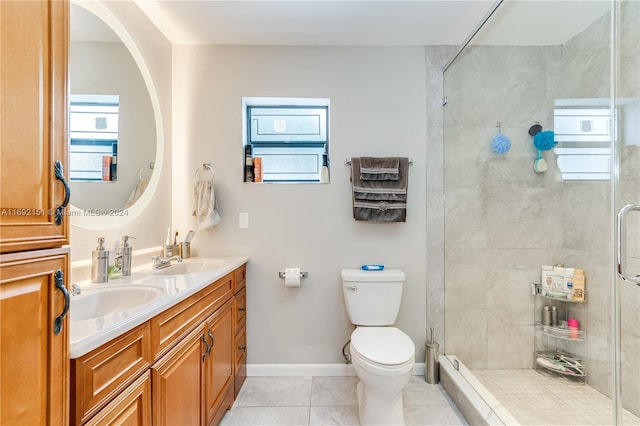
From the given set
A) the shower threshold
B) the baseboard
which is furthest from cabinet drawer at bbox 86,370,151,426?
the shower threshold

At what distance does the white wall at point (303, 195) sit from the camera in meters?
2.04

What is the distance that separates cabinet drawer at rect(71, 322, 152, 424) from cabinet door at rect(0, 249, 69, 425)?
0.06m

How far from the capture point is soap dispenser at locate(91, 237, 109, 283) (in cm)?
123

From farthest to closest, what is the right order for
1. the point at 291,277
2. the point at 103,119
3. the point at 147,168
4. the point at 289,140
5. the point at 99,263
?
1. the point at 289,140
2. the point at 291,277
3. the point at 147,168
4. the point at 103,119
5. the point at 99,263

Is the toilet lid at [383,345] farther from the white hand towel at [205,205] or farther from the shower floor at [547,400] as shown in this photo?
the white hand towel at [205,205]

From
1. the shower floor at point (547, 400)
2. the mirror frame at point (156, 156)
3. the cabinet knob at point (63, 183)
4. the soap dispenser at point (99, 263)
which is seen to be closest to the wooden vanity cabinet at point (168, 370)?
the cabinet knob at point (63, 183)

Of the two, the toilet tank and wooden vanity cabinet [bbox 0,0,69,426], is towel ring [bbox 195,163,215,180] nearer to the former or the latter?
the toilet tank

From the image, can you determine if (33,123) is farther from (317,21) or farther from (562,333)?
(562,333)

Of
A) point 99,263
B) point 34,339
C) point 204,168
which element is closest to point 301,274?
point 204,168

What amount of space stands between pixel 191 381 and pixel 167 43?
214 cm

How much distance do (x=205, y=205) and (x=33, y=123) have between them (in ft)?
4.63

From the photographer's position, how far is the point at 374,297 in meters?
1.84

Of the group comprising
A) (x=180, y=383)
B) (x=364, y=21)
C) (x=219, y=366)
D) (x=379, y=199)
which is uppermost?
(x=364, y=21)

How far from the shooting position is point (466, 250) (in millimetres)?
1976
